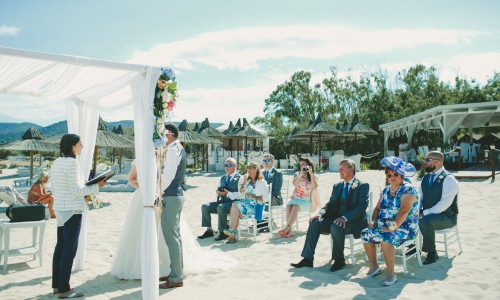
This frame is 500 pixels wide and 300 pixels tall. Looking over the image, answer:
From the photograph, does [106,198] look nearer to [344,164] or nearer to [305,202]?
[305,202]

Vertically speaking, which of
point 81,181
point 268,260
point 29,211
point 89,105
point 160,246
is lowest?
point 268,260

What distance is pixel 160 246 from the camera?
4.80 metres

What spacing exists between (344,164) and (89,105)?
3.59 meters

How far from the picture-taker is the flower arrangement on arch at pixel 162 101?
13.2 ft

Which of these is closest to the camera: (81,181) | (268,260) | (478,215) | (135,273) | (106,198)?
(81,181)

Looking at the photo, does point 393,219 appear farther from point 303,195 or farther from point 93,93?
point 93,93

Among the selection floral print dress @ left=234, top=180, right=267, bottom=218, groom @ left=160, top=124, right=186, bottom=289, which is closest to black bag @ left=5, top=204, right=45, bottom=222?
groom @ left=160, top=124, right=186, bottom=289

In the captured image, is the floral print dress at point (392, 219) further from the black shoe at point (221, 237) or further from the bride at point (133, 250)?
the black shoe at point (221, 237)

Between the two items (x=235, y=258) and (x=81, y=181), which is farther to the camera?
(x=235, y=258)

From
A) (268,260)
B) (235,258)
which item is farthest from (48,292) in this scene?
(268,260)

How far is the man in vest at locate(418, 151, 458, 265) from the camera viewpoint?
17.5 feet

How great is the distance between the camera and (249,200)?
686 cm

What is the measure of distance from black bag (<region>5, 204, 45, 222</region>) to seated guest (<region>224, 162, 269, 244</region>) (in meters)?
2.85

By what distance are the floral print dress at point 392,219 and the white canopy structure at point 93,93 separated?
2.57 meters
